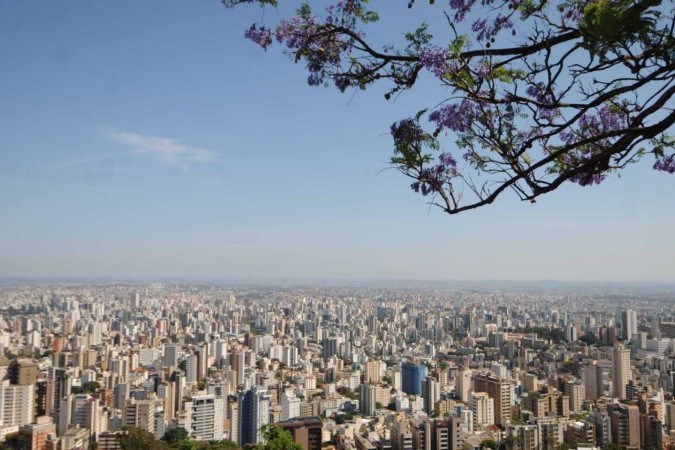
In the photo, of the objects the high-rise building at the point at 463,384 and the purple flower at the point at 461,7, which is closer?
the purple flower at the point at 461,7

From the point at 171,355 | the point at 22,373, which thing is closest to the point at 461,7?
the point at 22,373

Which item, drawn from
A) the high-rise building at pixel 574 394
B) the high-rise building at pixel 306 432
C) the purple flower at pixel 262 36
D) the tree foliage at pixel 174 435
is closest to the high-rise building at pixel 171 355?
the tree foliage at pixel 174 435

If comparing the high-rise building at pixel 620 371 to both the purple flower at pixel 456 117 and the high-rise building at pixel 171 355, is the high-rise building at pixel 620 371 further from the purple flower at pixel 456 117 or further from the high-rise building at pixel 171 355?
the purple flower at pixel 456 117

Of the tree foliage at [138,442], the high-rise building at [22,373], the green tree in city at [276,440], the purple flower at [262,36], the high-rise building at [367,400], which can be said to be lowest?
the high-rise building at [367,400]

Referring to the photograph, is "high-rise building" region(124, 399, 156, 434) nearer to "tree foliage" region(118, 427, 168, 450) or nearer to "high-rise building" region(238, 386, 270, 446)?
"high-rise building" region(238, 386, 270, 446)

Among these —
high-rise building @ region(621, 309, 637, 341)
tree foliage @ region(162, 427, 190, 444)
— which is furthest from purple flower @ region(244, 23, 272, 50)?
high-rise building @ region(621, 309, 637, 341)

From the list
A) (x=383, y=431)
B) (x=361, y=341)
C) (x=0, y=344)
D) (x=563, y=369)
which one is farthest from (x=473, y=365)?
(x=0, y=344)

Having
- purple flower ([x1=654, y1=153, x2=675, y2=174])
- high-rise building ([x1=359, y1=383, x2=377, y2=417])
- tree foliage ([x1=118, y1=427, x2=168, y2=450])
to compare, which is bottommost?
high-rise building ([x1=359, y1=383, x2=377, y2=417])
